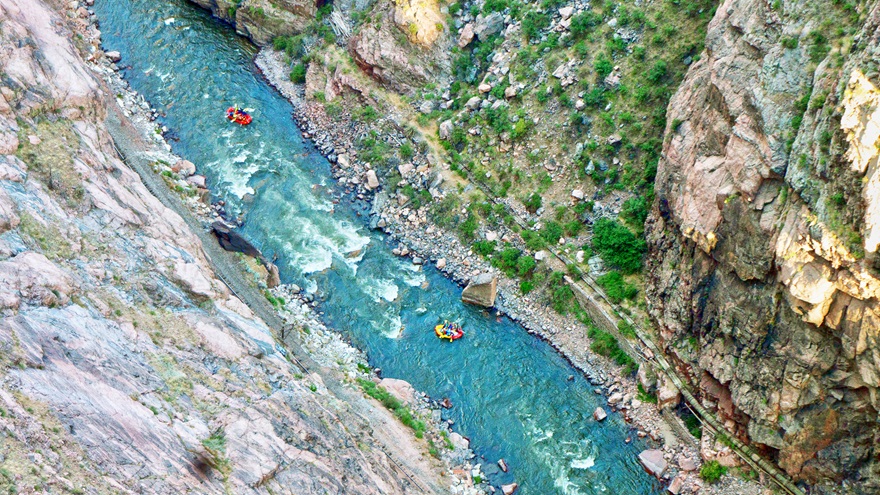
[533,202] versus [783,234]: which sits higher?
[783,234]

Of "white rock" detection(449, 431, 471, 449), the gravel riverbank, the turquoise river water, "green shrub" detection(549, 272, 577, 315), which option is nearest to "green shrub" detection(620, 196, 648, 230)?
"green shrub" detection(549, 272, 577, 315)

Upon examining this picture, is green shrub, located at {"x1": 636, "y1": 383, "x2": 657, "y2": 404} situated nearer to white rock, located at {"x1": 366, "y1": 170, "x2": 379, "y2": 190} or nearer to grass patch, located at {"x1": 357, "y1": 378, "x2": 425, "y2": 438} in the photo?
grass patch, located at {"x1": 357, "y1": 378, "x2": 425, "y2": 438}

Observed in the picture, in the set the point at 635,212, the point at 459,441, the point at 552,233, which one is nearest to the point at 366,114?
the point at 552,233

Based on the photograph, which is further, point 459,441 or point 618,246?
point 618,246

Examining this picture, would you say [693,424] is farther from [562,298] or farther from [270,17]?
[270,17]

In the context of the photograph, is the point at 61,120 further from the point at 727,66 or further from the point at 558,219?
the point at 727,66

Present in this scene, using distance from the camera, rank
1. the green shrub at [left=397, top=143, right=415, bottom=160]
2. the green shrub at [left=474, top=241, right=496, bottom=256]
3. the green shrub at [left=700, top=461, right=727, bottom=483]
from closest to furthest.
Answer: the green shrub at [left=700, top=461, right=727, bottom=483], the green shrub at [left=474, top=241, right=496, bottom=256], the green shrub at [left=397, top=143, right=415, bottom=160]

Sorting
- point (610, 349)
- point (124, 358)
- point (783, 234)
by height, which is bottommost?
point (124, 358)

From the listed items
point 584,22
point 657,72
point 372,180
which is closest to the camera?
point 657,72

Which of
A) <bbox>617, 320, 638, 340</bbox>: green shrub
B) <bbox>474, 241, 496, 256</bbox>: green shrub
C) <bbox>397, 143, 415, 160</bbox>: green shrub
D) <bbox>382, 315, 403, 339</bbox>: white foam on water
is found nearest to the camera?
<bbox>617, 320, 638, 340</bbox>: green shrub
